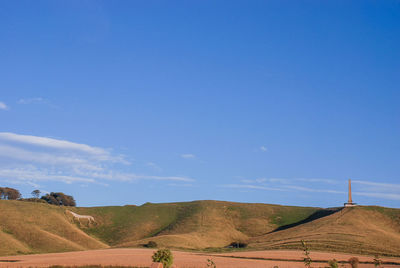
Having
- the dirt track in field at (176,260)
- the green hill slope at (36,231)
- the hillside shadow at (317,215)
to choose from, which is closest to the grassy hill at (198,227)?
the green hill slope at (36,231)

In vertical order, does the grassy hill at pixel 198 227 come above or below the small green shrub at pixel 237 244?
above

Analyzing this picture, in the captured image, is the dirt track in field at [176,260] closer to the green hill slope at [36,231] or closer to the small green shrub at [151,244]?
the small green shrub at [151,244]

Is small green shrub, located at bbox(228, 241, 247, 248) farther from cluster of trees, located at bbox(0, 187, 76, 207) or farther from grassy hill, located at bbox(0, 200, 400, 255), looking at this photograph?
cluster of trees, located at bbox(0, 187, 76, 207)

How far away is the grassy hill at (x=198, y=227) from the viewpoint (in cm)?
8838

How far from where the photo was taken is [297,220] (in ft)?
445

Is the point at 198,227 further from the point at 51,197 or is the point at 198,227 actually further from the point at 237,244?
the point at 51,197

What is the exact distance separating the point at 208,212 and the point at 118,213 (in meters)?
29.0

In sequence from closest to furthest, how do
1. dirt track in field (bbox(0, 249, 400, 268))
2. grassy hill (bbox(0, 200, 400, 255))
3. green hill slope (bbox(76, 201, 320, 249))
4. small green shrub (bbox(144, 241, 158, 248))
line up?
1. dirt track in field (bbox(0, 249, 400, 268))
2. small green shrub (bbox(144, 241, 158, 248))
3. grassy hill (bbox(0, 200, 400, 255))
4. green hill slope (bbox(76, 201, 320, 249))

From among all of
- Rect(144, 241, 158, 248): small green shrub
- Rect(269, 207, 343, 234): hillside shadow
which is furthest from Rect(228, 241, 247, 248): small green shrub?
Rect(269, 207, 343, 234): hillside shadow

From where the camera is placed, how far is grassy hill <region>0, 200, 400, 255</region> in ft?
290

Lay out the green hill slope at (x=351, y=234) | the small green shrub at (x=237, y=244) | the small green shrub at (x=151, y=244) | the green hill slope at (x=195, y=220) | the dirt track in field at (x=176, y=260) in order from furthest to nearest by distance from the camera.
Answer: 1. the green hill slope at (x=195, y=220)
2. the small green shrub at (x=237, y=244)
3. the small green shrub at (x=151, y=244)
4. the green hill slope at (x=351, y=234)
5. the dirt track in field at (x=176, y=260)

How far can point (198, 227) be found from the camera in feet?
396

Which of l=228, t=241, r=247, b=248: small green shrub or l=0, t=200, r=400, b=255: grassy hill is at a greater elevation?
l=0, t=200, r=400, b=255: grassy hill

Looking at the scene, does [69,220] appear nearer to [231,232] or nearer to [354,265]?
[231,232]
